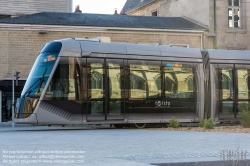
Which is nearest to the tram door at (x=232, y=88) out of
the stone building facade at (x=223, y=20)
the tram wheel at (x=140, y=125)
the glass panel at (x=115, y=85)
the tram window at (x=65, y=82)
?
the tram wheel at (x=140, y=125)

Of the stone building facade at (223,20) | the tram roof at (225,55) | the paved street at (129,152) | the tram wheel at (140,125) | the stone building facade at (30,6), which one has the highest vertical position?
the stone building facade at (30,6)

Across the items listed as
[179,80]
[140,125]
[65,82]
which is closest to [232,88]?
[179,80]

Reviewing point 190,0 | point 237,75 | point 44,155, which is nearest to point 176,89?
point 237,75

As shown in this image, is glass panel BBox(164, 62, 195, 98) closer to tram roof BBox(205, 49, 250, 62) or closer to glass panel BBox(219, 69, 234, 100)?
tram roof BBox(205, 49, 250, 62)

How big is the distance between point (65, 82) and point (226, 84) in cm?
715

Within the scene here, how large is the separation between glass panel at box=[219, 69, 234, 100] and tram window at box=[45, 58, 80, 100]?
6.46 m

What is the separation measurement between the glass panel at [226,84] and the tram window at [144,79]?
9.88ft

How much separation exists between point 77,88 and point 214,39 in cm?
1714

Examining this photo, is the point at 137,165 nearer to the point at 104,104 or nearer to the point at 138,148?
the point at 138,148

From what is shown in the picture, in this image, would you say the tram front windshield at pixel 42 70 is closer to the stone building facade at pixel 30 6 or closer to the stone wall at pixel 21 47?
the stone wall at pixel 21 47

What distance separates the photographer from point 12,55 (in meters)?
33.7

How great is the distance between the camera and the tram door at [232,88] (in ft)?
82.9

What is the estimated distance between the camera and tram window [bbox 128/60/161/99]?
23.2 meters

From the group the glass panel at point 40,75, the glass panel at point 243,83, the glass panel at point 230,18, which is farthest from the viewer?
the glass panel at point 230,18
